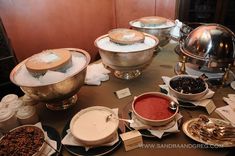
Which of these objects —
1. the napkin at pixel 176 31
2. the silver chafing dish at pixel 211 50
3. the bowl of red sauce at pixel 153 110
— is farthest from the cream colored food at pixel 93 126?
the napkin at pixel 176 31

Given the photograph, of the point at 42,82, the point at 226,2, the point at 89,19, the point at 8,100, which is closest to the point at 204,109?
the point at 42,82

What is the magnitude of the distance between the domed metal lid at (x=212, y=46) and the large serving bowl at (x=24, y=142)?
831mm

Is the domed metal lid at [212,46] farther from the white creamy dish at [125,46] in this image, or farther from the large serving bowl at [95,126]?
the large serving bowl at [95,126]

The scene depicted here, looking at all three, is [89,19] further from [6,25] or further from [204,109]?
[204,109]

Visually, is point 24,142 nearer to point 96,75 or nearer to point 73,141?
point 73,141

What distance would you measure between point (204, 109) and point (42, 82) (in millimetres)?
715

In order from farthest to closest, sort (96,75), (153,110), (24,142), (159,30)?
1. (159,30)
2. (96,75)
3. (153,110)
4. (24,142)

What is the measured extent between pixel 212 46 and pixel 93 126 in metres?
0.72

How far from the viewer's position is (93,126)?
0.71 metres

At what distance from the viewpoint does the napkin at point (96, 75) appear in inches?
43.2

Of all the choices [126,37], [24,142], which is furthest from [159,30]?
[24,142]

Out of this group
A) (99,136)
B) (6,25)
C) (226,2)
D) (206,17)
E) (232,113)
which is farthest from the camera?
(206,17)

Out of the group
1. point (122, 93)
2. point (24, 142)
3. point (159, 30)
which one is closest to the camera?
point (24, 142)

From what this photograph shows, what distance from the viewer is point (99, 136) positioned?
663mm
